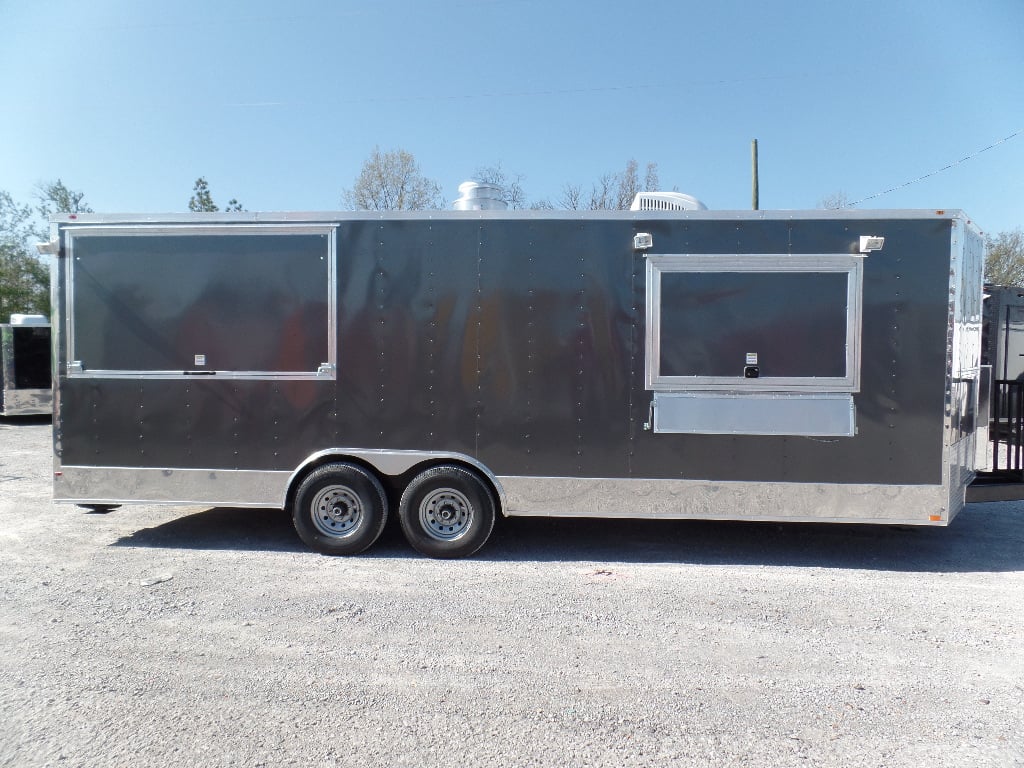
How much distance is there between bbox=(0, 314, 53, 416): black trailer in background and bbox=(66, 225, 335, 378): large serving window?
12.7 m

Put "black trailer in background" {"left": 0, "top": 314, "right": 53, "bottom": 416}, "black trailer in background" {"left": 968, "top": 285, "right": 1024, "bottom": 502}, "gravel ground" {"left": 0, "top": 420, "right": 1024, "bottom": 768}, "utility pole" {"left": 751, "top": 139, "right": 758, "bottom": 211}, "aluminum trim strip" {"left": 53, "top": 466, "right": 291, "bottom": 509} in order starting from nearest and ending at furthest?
"gravel ground" {"left": 0, "top": 420, "right": 1024, "bottom": 768} → "aluminum trim strip" {"left": 53, "top": 466, "right": 291, "bottom": 509} → "black trailer in background" {"left": 968, "top": 285, "right": 1024, "bottom": 502} → "black trailer in background" {"left": 0, "top": 314, "right": 53, "bottom": 416} → "utility pole" {"left": 751, "top": 139, "right": 758, "bottom": 211}

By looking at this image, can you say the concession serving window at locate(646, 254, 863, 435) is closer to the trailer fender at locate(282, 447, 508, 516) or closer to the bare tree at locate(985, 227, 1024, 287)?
the trailer fender at locate(282, 447, 508, 516)

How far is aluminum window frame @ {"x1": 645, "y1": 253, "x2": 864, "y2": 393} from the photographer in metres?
5.14

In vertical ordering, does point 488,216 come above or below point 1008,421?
above

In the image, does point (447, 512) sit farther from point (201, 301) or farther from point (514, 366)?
point (201, 301)

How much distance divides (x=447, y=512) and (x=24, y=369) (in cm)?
1513

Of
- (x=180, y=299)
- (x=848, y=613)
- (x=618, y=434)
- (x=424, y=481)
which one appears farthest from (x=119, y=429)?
(x=848, y=613)

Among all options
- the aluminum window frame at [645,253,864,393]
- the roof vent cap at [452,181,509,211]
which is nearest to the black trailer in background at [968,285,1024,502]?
the aluminum window frame at [645,253,864,393]

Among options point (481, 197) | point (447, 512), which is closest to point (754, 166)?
point (481, 197)

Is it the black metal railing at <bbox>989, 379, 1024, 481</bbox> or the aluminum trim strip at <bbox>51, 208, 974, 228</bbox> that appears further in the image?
the black metal railing at <bbox>989, 379, 1024, 481</bbox>

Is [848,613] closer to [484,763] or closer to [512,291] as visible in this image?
[484,763]

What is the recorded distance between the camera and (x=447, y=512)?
5.58 meters

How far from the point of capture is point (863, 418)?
517 centimetres

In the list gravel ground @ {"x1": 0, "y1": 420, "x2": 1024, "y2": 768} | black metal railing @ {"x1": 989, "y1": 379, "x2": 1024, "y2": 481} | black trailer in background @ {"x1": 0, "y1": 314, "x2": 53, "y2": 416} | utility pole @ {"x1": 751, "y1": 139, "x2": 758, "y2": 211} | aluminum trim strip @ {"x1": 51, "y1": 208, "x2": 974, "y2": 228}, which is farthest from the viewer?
utility pole @ {"x1": 751, "y1": 139, "x2": 758, "y2": 211}
